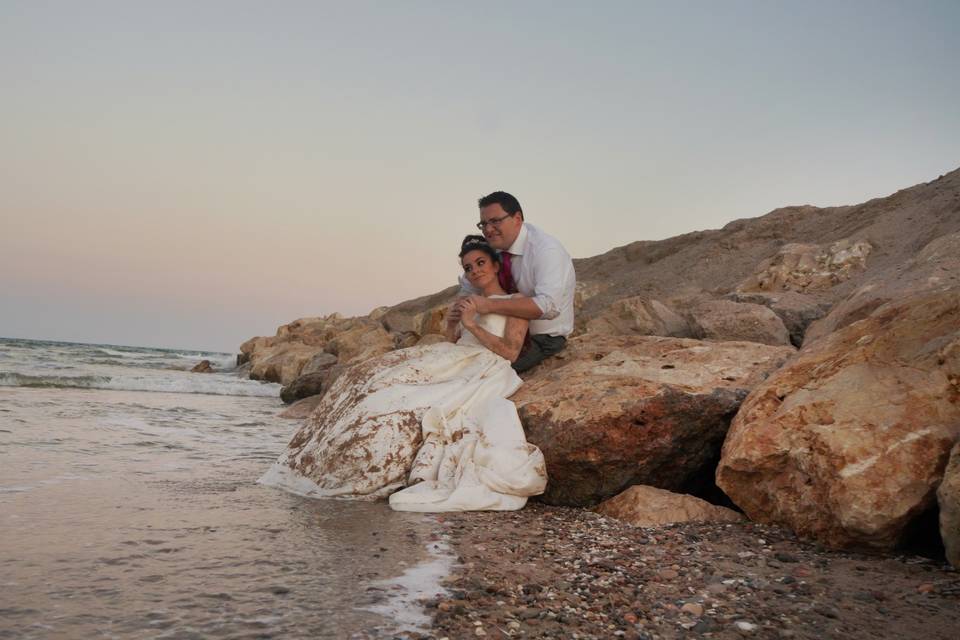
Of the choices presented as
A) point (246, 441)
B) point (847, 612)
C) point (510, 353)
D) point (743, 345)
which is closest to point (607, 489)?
point (510, 353)

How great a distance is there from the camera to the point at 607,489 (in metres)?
4.73

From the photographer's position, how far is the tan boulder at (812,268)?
14.8 m

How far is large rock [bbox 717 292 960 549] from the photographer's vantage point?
3254 millimetres

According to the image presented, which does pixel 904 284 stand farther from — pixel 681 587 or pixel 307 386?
pixel 307 386

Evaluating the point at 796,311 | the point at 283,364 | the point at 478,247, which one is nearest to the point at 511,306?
the point at 478,247

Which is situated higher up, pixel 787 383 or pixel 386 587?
pixel 787 383

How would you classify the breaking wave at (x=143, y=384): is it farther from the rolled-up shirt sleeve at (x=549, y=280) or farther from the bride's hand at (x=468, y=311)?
the rolled-up shirt sleeve at (x=549, y=280)

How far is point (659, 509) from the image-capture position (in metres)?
4.21

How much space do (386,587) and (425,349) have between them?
9.59ft

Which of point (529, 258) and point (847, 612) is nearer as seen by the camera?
point (847, 612)

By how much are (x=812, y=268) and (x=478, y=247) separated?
1230 cm

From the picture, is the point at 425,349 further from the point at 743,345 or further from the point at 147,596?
the point at 147,596

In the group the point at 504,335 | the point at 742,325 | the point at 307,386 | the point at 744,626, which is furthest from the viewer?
the point at 307,386

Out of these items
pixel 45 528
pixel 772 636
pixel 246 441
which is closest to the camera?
pixel 772 636
